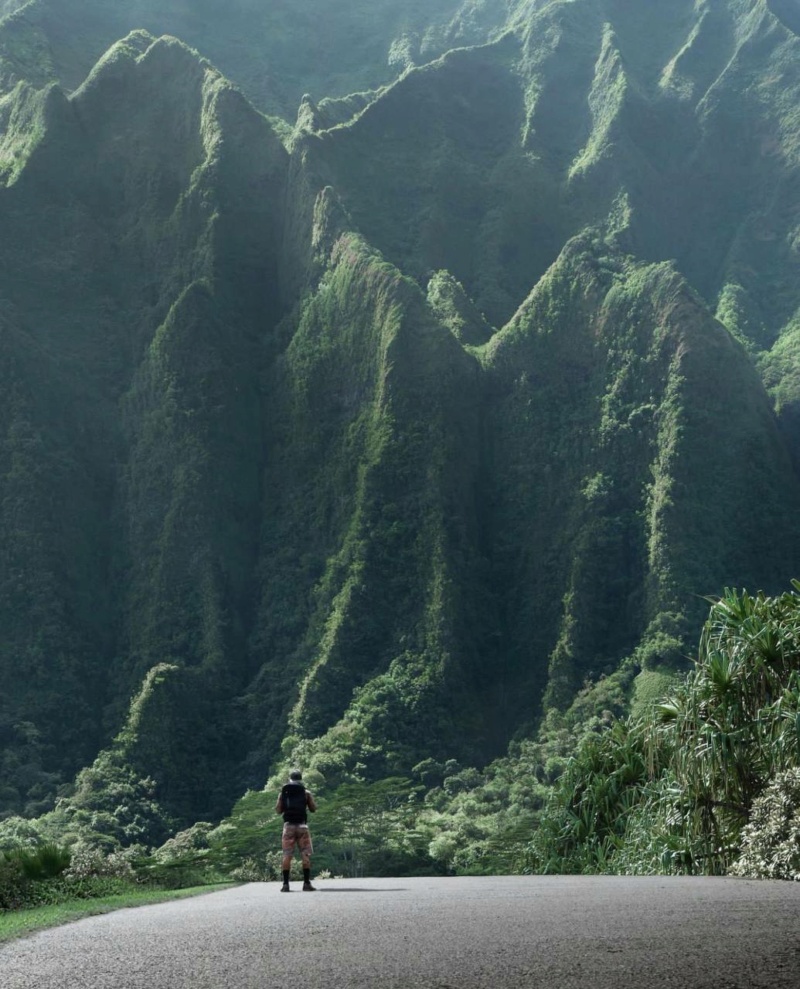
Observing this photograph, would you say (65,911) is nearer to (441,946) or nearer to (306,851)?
(306,851)

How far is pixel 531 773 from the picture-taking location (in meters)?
46.8

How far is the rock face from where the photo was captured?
53.8 meters

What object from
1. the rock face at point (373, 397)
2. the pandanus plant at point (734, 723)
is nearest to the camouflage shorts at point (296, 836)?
the pandanus plant at point (734, 723)

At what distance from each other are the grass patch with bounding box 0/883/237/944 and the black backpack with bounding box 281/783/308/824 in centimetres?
154

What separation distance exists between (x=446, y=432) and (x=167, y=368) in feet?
51.2

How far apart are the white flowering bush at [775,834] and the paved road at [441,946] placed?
2.64 metres

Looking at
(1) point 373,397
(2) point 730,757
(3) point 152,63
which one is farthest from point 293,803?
(3) point 152,63

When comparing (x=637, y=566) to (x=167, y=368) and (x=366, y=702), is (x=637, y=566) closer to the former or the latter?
(x=366, y=702)

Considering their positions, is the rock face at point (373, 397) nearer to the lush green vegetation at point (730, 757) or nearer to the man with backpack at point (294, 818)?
the lush green vegetation at point (730, 757)

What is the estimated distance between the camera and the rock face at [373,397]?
2116 inches

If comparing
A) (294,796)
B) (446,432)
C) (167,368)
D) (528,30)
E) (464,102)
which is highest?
(528,30)

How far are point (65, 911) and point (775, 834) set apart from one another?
8131mm

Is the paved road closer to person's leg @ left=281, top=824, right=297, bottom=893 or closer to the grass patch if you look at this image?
the grass patch

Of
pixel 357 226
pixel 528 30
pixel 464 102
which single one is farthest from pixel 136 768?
pixel 528 30
